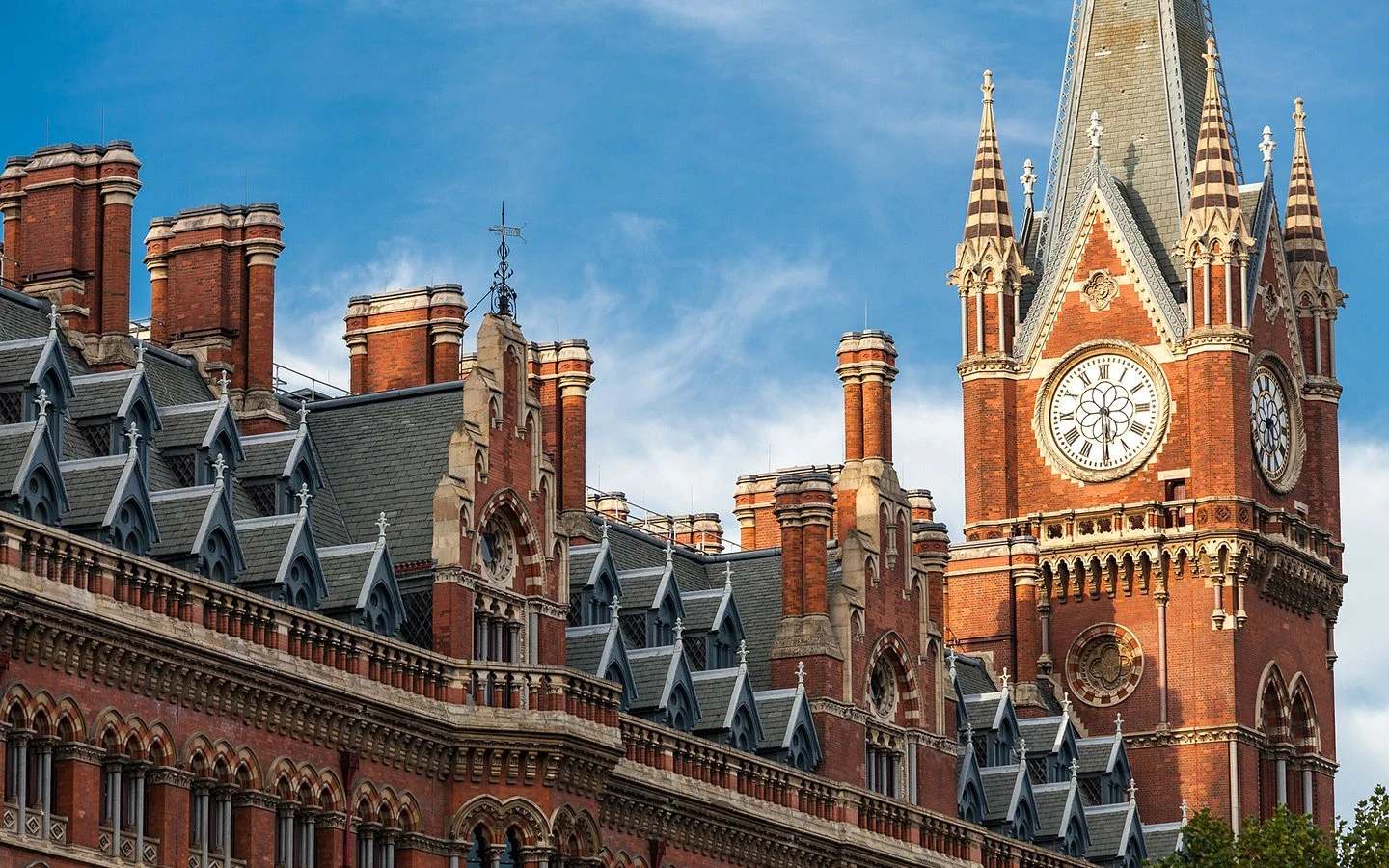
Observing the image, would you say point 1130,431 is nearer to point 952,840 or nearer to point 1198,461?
point 1198,461

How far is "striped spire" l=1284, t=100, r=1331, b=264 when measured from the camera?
109 m

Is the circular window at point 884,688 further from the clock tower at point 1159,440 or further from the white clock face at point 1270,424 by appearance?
the white clock face at point 1270,424

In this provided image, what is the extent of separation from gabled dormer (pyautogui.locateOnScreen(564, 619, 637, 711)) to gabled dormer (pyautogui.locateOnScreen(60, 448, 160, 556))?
482 inches

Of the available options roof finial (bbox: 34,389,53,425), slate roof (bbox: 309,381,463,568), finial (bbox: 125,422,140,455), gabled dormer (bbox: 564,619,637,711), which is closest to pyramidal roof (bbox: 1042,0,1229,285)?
gabled dormer (bbox: 564,619,637,711)

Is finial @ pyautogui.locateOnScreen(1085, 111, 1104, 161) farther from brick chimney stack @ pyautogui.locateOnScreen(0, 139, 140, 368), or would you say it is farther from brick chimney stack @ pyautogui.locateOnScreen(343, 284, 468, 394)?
brick chimney stack @ pyautogui.locateOnScreen(0, 139, 140, 368)

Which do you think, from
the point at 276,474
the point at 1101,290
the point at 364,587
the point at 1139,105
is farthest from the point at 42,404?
the point at 1139,105

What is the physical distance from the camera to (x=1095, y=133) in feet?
354

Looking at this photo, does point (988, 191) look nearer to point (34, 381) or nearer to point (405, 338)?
point (405, 338)

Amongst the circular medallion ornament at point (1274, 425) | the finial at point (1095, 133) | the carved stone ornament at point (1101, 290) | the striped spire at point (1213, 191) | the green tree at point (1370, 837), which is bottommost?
the green tree at point (1370, 837)

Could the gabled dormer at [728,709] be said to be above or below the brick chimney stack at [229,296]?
below

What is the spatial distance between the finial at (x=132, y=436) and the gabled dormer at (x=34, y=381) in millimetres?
1135

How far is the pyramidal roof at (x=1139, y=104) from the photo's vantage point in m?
106

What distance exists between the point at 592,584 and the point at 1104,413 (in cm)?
3288

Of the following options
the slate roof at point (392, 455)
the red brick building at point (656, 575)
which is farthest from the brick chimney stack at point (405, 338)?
the slate roof at point (392, 455)
